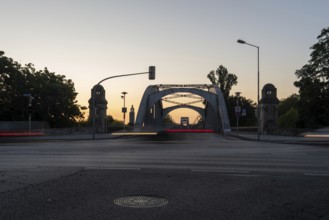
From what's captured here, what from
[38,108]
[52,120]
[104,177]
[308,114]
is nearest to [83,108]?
[52,120]

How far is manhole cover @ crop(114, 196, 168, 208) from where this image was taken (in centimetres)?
680

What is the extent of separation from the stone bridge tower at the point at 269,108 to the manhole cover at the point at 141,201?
1584 inches

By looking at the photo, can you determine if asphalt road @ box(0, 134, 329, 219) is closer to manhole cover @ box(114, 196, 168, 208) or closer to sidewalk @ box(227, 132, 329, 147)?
manhole cover @ box(114, 196, 168, 208)

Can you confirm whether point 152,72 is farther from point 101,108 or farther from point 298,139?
point 101,108

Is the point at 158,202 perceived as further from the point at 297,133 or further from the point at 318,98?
the point at 318,98

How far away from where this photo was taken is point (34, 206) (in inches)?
262

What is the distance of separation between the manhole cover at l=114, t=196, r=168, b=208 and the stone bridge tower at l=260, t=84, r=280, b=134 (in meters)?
40.2

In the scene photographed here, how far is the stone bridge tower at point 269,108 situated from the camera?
45.9m

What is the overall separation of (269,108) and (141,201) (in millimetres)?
40825

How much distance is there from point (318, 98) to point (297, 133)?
16886 millimetres

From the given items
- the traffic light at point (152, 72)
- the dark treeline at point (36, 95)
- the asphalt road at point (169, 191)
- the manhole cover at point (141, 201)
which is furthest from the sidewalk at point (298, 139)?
the dark treeline at point (36, 95)

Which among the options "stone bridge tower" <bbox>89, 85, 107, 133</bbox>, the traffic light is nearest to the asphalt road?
the traffic light

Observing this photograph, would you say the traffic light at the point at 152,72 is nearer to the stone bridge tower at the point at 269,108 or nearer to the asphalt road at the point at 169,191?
the stone bridge tower at the point at 269,108

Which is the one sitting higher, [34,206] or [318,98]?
[318,98]
